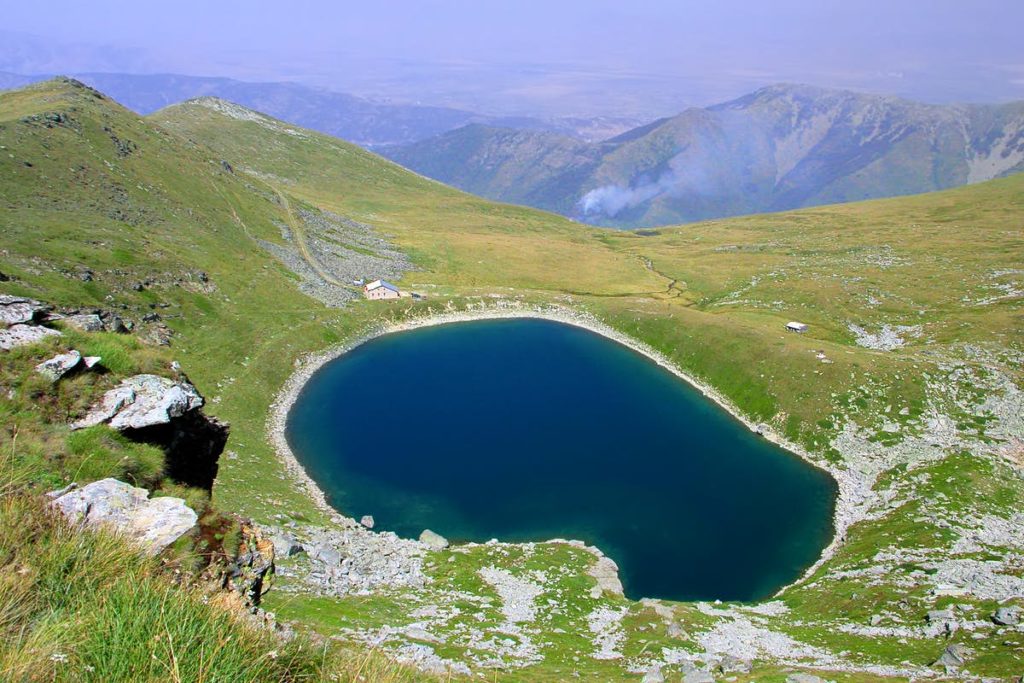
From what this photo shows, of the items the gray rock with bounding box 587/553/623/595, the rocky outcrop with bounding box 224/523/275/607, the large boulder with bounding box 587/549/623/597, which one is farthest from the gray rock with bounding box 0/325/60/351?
the gray rock with bounding box 587/553/623/595

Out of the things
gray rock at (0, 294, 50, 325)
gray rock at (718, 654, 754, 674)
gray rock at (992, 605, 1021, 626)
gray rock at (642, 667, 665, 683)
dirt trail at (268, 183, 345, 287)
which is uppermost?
gray rock at (0, 294, 50, 325)

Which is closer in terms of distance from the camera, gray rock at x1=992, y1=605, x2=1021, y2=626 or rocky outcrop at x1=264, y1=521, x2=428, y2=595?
gray rock at x1=992, y1=605, x2=1021, y2=626

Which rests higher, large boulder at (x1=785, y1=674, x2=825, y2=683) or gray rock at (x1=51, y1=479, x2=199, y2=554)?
gray rock at (x1=51, y1=479, x2=199, y2=554)

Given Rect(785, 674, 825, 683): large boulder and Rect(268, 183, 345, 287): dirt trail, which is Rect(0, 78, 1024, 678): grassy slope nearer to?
Rect(268, 183, 345, 287): dirt trail

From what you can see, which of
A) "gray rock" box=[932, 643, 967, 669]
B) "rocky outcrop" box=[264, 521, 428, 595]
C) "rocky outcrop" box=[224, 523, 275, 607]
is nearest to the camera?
"rocky outcrop" box=[224, 523, 275, 607]

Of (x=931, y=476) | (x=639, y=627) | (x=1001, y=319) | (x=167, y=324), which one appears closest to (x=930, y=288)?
(x=1001, y=319)

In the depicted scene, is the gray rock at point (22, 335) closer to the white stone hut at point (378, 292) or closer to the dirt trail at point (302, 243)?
the white stone hut at point (378, 292)

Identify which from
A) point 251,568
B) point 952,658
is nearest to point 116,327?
point 251,568
